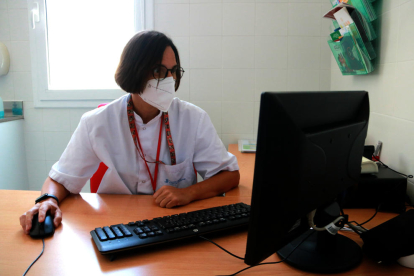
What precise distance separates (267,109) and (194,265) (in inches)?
17.3

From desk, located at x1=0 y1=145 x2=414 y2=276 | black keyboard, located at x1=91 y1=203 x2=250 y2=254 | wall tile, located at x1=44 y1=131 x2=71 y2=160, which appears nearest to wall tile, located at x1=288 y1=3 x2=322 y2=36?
desk, located at x1=0 y1=145 x2=414 y2=276

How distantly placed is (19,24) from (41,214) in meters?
2.25

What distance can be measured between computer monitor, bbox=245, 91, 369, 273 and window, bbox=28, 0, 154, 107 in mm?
2145

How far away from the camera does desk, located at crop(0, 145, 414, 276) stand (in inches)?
30.3

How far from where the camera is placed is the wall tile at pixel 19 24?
265cm

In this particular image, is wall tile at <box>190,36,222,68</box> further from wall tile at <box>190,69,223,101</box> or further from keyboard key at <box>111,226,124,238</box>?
keyboard key at <box>111,226,124,238</box>

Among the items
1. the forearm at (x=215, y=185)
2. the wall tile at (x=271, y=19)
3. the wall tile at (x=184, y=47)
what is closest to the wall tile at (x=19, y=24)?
the wall tile at (x=184, y=47)

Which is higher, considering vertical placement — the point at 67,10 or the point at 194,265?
the point at 67,10

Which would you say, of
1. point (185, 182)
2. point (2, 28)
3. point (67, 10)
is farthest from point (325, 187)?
point (2, 28)

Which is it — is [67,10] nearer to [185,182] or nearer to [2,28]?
[2,28]

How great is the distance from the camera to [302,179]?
2.19 ft

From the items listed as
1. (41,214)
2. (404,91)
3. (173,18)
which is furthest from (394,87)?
(173,18)

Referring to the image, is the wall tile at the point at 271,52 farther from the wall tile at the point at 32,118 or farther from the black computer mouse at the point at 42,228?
the black computer mouse at the point at 42,228

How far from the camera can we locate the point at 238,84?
8.55 ft
